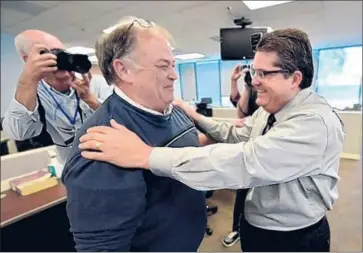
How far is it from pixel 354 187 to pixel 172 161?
2440 mm

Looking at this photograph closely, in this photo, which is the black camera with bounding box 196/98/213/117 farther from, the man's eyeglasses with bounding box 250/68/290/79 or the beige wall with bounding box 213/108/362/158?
the man's eyeglasses with bounding box 250/68/290/79

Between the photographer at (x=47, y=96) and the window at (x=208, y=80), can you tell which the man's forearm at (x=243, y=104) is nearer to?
the window at (x=208, y=80)

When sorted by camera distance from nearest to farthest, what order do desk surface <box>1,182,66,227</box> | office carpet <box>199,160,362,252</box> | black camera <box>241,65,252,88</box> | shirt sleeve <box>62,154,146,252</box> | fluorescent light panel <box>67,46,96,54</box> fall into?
shirt sleeve <box>62,154,146,252</box>
fluorescent light panel <box>67,46,96,54</box>
black camera <box>241,65,252,88</box>
desk surface <box>1,182,66,227</box>
office carpet <box>199,160,362,252</box>

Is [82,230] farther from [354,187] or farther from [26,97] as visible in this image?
[354,187]

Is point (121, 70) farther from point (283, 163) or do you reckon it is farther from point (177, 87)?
point (283, 163)

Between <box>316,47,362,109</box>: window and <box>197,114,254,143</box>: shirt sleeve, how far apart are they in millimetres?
280

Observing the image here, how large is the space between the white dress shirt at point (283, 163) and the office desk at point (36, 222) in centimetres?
114

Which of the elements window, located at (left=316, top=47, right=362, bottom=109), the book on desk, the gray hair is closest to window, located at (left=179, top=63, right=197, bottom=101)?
the gray hair

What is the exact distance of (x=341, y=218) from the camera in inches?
92.1

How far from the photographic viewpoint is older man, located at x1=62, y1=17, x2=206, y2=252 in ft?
1.93

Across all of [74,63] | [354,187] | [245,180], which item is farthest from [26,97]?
[354,187]

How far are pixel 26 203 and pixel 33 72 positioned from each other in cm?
109

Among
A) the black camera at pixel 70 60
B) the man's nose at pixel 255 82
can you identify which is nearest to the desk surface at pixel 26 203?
the black camera at pixel 70 60

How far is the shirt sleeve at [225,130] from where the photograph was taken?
97 centimetres
